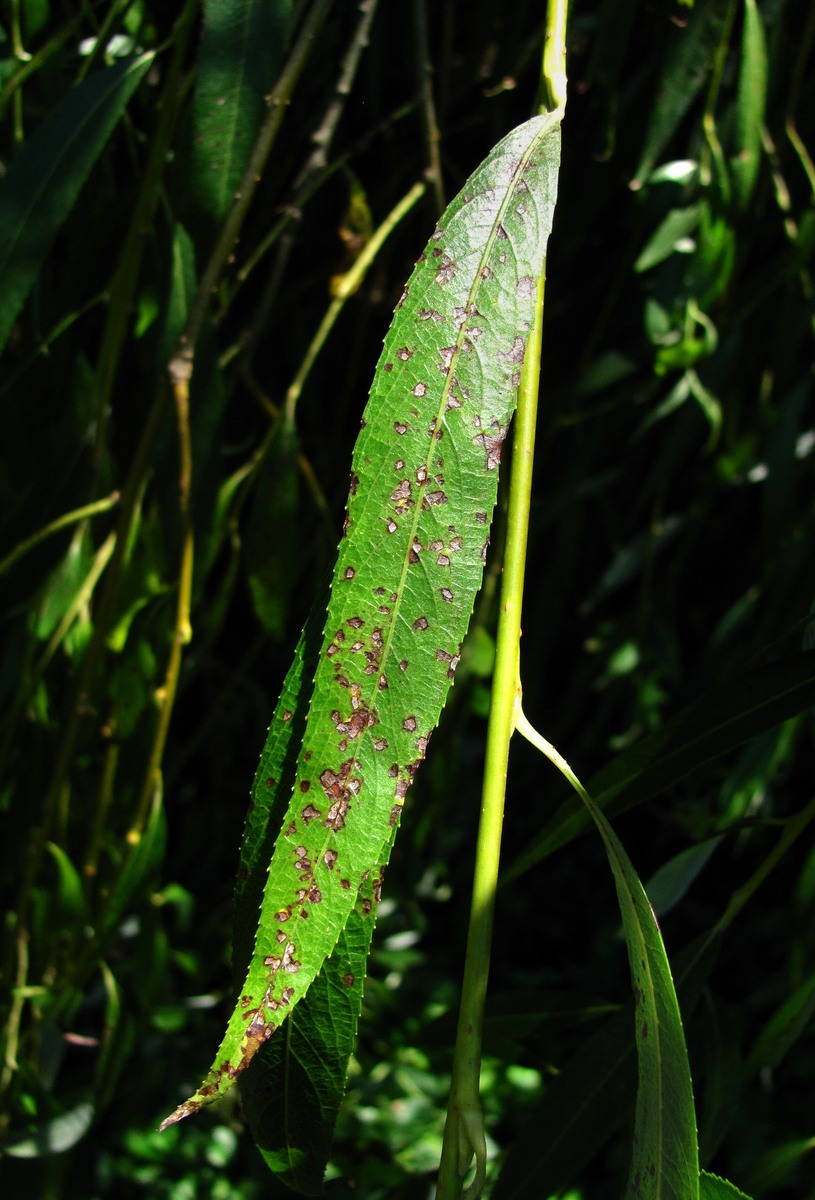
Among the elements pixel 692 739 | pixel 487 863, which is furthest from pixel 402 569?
pixel 692 739

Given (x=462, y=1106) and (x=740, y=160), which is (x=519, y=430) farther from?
(x=740, y=160)

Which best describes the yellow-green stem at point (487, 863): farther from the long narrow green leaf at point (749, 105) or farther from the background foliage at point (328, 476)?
the long narrow green leaf at point (749, 105)

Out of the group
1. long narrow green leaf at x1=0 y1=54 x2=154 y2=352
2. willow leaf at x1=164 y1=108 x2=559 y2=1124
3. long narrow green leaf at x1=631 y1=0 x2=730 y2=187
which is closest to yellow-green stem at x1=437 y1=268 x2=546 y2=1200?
willow leaf at x1=164 y1=108 x2=559 y2=1124

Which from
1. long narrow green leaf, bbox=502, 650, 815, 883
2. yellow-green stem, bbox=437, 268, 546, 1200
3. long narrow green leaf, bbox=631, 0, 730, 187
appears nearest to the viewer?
yellow-green stem, bbox=437, 268, 546, 1200

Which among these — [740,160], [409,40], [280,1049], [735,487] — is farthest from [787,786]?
[280,1049]

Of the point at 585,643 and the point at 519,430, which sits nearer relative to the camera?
the point at 519,430

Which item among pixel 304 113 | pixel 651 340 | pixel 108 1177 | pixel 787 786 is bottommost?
pixel 108 1177

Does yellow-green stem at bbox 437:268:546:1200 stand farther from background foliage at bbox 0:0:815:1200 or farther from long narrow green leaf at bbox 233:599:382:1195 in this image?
background foliage at bbox 0:0:815:1200

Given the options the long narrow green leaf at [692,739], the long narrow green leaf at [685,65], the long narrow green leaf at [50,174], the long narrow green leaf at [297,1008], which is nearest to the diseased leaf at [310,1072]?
the long narrow green leaf at [297,1008]
